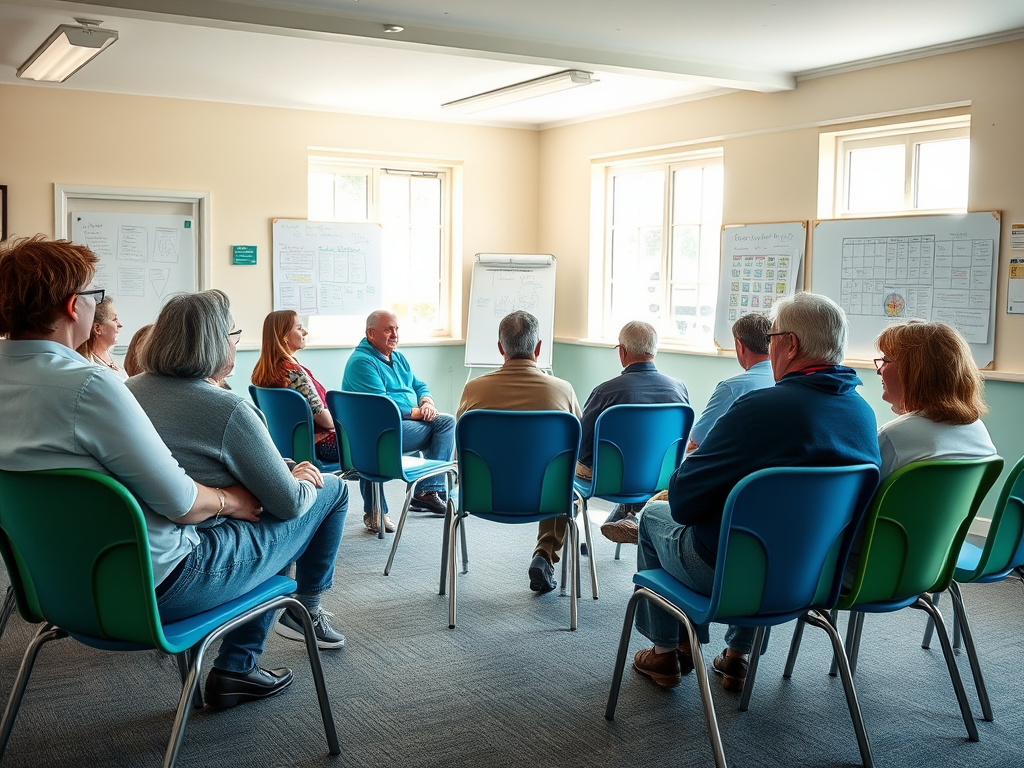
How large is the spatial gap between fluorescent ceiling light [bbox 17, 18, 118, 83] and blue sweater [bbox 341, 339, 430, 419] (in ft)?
6.49

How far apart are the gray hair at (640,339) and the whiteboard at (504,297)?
3.30 metres

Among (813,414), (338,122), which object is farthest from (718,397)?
(338,122)

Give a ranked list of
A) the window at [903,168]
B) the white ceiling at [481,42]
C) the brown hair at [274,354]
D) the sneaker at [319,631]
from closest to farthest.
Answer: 1. the sneaker at [319,631]
2. the white ceiling at [481,42]
3. the brown hair at [274,354]
4. the window at [903,168]

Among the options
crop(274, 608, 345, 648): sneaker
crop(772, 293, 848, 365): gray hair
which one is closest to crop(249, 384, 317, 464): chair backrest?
crop(274, 608, 345, 648): sneaker

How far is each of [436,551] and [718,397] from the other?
1759 millimetres

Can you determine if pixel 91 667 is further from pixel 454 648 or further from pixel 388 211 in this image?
pixel 388 211

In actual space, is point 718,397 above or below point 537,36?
below

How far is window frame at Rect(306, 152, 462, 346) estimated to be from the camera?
718 centimetres

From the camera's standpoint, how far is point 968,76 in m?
4.82

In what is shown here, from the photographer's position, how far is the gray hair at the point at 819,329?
2.49 meters

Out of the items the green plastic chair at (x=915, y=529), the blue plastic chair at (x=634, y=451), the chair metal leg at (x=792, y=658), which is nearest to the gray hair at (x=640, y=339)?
the blue plastic chair at (x=634, y=451)

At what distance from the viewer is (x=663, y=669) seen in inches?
115

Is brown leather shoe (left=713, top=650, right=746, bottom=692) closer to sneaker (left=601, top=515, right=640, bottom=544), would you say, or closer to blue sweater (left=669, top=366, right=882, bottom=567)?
sneaker (left=601, top=515, right=640, bottom=544)

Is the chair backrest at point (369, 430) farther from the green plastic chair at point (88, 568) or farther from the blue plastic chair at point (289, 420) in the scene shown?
the green plastic chair at point (88, 568)
